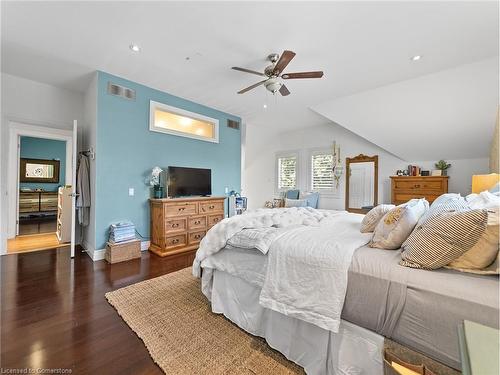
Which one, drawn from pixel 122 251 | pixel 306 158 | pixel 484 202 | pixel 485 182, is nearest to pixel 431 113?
pixel 485 182

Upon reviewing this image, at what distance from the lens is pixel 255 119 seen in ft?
19.0

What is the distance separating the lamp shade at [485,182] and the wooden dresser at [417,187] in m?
1.42

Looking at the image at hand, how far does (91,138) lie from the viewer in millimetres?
3590

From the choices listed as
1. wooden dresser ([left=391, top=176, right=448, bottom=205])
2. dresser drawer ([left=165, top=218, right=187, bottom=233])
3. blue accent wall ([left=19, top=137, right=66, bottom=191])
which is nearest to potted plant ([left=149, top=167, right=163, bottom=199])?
dresser drawer ([left=165, top=218, right=187, bottom=233])

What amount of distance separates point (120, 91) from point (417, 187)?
230 inches

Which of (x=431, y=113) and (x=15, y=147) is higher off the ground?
(x=431, y=113)

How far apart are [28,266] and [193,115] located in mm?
3613

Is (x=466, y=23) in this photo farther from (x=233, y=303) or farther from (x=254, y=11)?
(x=233, y=303)

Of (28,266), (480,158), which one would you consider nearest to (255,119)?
(480,158)

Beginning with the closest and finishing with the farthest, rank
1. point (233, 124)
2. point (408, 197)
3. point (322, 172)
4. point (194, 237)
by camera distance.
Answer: point (194, 237) < point (408, 197) < point (233, 124) < point (322, 172)

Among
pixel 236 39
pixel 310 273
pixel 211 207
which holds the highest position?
pixel 236 39

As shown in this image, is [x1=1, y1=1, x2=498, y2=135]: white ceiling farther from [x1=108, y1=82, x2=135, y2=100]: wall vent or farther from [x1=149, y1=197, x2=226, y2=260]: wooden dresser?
[x1=149, y1=197, x2=226, y2=260]: wooden dresser

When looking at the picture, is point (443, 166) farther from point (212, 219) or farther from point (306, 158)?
point (212, 219)

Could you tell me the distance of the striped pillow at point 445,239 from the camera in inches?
40.7
